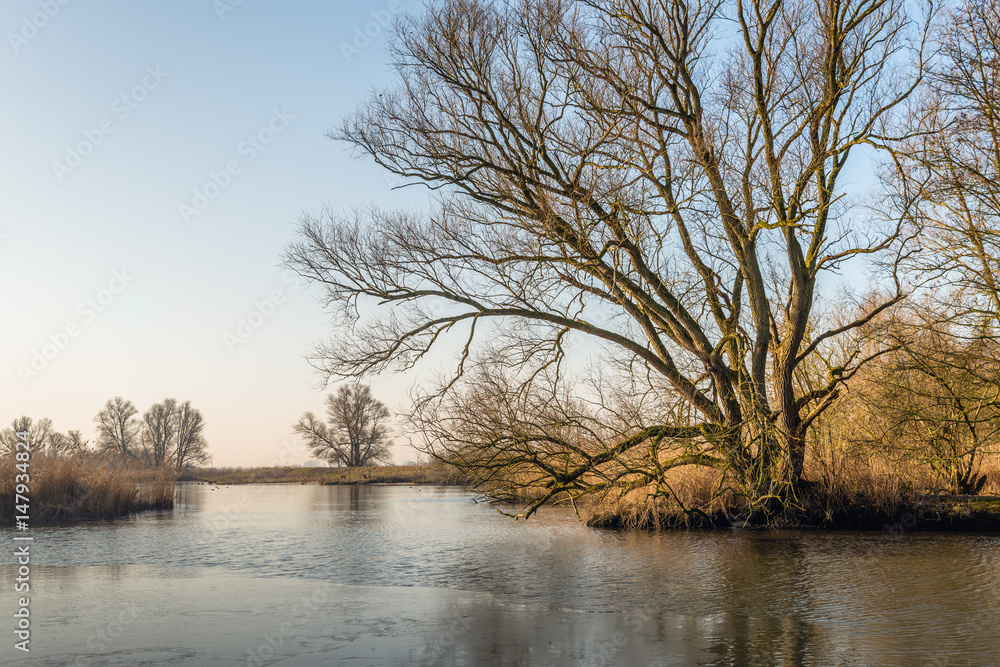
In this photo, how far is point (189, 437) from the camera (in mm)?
57938

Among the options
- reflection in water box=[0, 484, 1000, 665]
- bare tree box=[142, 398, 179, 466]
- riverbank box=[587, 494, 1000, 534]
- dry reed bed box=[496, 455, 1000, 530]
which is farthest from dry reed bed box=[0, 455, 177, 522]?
bare tree box=[142, 398, 179, 466]

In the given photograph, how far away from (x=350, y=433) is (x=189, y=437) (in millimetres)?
13893

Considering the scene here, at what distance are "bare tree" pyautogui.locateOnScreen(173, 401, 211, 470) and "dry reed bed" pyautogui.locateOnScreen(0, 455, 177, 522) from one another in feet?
129

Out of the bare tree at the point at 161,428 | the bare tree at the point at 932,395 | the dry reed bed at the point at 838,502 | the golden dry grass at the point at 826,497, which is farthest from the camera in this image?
the bare tree at the point at 161,428

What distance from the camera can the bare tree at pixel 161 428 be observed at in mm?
56750

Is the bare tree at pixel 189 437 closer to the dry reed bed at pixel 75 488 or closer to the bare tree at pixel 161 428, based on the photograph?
the bare tree at pixel 161 428

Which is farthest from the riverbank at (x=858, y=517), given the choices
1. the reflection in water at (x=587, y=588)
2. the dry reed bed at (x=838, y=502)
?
the reflection in water at (x=587, y=588)

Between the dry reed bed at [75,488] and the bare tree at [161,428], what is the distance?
3941 centimetres

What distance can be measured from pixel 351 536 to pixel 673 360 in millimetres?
7218

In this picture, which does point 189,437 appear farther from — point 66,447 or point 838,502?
point 838,502

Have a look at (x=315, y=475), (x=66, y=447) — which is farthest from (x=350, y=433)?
(x=66, y=447)

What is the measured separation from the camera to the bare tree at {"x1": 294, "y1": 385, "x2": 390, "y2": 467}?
55250mm

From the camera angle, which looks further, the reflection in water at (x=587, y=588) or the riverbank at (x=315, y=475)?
the riverbank at (x=315, y=475)

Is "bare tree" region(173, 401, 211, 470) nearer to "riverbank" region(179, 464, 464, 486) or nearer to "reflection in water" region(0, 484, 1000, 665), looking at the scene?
"riverbank" region(179, 464, 464, 486)
